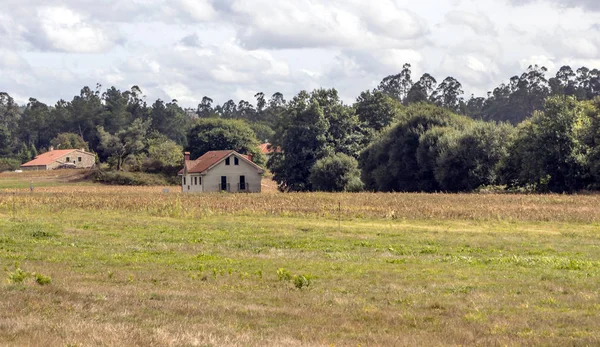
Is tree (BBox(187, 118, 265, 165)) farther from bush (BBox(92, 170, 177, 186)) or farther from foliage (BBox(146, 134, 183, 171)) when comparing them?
bush (BBox(92, 170, 177, 186))

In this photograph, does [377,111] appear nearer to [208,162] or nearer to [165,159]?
[208,162]

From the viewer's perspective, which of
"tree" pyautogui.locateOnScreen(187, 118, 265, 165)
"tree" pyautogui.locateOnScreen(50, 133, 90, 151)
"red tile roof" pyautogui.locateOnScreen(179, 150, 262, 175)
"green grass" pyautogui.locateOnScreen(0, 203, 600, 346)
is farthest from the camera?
"tree" pyautogui.locateOnScreen(50, 133, 90, 151)

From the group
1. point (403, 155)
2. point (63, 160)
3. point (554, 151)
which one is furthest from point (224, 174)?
point (63, 160)

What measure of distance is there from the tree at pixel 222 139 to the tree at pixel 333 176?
36.0 m

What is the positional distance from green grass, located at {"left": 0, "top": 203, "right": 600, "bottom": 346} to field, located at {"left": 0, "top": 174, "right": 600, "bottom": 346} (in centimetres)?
5

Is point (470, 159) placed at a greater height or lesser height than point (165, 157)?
lesser

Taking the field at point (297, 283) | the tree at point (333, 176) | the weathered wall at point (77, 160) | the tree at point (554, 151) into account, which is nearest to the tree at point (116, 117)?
the weathered wall at point (77, 160)

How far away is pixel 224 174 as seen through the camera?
101 m

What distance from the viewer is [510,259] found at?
78.2 ft

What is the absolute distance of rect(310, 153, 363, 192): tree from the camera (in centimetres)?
9356

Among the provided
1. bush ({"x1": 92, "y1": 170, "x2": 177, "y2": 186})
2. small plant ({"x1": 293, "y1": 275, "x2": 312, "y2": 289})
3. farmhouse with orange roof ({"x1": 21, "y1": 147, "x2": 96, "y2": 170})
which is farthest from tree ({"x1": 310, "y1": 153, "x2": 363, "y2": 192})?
small plant ({"x1": 293, "y1": 275, "x2": 312, "y2": 289})

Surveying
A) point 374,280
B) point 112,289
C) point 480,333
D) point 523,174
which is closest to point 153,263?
Result: point 112,289

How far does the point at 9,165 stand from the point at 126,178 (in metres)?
54.9

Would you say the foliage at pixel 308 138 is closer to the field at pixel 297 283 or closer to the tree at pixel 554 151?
the tree at pixel 554 151
